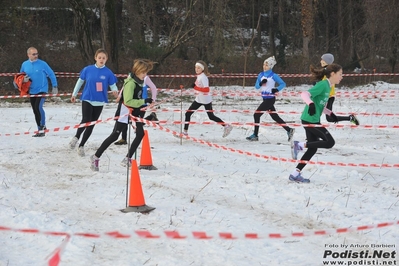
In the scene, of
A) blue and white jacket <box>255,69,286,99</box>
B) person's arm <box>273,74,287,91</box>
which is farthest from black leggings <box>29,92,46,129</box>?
person's arm <box>273,74,287,91</box>

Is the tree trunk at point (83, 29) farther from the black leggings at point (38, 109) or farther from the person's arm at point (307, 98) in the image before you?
the person's arm at point (307, 98)

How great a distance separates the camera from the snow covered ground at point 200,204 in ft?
17.0

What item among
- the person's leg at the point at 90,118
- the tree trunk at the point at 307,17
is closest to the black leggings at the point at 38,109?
the person's leg at the point at 90,118

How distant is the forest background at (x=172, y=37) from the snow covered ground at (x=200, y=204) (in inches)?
540

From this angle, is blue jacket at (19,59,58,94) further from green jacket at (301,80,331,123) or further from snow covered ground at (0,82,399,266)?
green jacket at (301,80,331,123)

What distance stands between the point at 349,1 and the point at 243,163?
3192 cm

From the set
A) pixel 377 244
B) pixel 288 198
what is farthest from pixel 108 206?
pixel 377 244

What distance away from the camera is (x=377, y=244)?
549 centimetres

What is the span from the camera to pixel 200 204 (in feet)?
22.1

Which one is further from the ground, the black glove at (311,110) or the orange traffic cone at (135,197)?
the black glove at (311,110)

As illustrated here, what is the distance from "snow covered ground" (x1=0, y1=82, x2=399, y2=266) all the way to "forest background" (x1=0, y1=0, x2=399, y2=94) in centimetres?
1371

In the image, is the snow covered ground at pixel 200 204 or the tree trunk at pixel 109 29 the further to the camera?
the tree trunk at pixel 109 29

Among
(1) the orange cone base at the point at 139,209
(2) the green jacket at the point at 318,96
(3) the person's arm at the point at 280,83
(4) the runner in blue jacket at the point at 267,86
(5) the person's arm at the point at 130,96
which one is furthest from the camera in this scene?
(4) the runner in blue jacket at the point at 267,86

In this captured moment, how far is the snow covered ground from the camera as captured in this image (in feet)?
17.0
